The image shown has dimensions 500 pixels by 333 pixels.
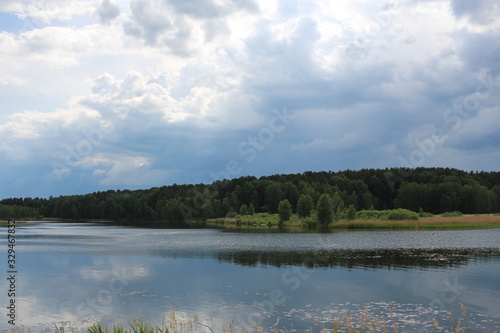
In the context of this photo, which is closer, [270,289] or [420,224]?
[270,289]

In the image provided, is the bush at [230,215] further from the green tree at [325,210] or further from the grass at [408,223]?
the green tree at [325,210]

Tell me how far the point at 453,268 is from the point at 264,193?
13168 cm

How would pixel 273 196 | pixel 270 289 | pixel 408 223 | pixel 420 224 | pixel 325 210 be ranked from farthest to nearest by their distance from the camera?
1. pixel 273 196
2. pixel 325 210
3. pixel 408 223
4. pixel 420 224
5. pixel 270 289

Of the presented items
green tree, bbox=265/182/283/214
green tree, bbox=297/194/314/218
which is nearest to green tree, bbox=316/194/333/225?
green tree, bbox=297/194/314/218

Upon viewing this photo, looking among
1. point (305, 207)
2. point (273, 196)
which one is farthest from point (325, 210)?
point (273, 196)

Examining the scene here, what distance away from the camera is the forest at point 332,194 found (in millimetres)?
126938

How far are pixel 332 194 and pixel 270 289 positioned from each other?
110640mm

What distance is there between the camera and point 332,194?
432 ft

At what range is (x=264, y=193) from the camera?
529 feet

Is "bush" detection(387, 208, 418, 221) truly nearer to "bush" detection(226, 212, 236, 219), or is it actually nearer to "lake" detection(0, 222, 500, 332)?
"lake" detection(0, 222, 500, 332)

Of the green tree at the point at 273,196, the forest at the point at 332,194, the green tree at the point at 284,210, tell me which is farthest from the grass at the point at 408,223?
the green tree at the point at 273,196

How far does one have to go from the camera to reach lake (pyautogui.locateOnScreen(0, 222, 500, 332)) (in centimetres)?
1781

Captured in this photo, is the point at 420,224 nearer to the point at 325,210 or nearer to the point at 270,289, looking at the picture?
the point at 325,210

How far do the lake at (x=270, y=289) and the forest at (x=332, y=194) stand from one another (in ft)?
292
